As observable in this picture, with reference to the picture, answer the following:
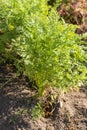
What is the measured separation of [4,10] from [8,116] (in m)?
1.19

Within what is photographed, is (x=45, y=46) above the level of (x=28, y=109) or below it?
above

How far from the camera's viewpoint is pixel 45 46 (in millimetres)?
3646

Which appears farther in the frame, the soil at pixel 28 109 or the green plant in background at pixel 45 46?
the soil at pixel 28 109

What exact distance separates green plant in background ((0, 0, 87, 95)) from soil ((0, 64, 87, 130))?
11.6 inches

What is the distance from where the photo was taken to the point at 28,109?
13.0ft

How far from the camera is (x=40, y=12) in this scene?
13.2 ft

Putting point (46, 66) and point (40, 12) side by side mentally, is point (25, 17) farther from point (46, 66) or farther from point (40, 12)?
point (46, 66)

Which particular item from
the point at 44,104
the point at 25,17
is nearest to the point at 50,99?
the point at 44,104

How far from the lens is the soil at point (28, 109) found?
12.7 ft

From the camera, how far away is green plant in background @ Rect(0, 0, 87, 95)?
3.63 m

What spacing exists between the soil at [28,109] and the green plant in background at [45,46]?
0.97 ft

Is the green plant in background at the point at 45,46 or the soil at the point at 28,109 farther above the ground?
the green plant in background at the point at 45,46

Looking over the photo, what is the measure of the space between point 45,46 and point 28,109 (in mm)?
794

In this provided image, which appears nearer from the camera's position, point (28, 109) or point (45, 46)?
point (45, 46)
